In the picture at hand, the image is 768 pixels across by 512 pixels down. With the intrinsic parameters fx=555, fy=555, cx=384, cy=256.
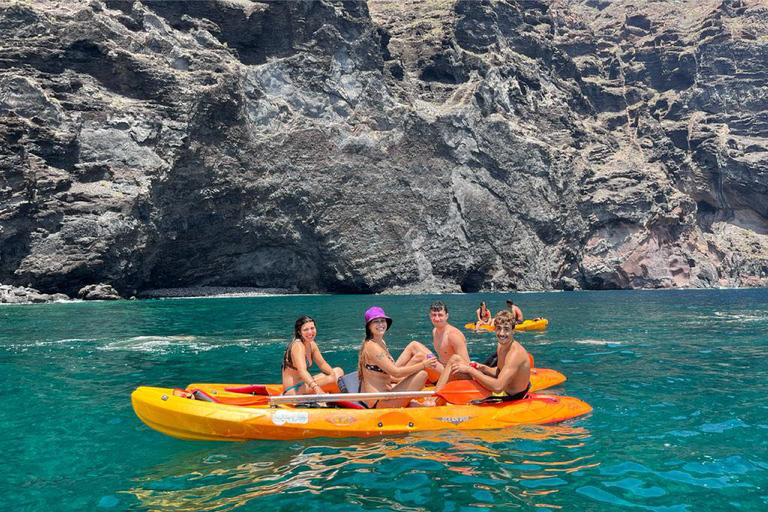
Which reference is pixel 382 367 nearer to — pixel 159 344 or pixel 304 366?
pixel 304 366

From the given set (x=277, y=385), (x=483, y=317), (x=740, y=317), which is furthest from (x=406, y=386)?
(x=740, y=317)

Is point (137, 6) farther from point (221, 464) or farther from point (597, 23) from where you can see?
point (597, 23)

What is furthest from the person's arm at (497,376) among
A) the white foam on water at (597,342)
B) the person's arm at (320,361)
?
the white foam on water at (597,342)

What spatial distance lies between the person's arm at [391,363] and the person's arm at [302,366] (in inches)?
44.2

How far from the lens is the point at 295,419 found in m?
9.40

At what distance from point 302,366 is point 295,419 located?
1025mm

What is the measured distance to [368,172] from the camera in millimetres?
74625

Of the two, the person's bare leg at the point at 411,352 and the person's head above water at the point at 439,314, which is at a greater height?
the person's head above water at the point at 439,314

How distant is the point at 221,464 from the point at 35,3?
7501 cm

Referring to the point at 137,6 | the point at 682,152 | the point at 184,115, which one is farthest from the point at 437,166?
the point at 682,152

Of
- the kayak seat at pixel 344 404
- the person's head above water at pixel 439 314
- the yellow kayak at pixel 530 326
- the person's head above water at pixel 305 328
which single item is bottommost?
the yellow kayak at pixel 530 326

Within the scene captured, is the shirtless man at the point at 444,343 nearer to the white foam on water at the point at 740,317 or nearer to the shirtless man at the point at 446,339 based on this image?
the shirtless man at the point at 446,339

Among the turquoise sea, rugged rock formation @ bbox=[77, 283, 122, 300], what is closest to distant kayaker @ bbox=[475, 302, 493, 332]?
the turquoise sea

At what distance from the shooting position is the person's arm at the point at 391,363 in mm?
9703
